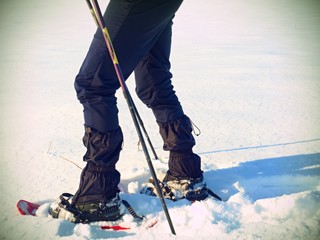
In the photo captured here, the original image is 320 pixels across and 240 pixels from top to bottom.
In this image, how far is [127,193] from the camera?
5.23 feet

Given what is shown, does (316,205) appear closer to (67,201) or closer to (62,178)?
(67,201)

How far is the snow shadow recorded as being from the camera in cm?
165

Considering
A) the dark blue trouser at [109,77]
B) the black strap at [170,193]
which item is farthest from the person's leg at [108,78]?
the black strap at [170,193]

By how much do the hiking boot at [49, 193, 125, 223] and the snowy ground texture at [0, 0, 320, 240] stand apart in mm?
55

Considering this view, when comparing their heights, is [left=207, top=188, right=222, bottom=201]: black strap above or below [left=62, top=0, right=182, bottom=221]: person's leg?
below

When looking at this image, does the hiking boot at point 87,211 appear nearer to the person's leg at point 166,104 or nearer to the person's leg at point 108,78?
the person's leg at point 108,78

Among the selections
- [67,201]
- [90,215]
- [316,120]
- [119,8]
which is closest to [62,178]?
[67,201]

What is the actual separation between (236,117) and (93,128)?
1857mm

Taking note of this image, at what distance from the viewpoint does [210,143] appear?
89.0 inches

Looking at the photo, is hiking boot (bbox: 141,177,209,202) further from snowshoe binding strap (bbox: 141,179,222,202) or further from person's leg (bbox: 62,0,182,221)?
person's leg (bbox: 62,0,182,221)

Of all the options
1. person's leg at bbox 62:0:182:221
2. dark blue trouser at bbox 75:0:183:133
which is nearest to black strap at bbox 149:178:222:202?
person's leg at bbox 62:0:182:221

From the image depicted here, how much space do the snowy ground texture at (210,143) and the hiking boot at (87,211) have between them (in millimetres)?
55

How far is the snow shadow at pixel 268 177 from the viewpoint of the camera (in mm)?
1649

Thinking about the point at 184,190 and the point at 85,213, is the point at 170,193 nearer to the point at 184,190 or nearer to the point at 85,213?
the point at 184,190
